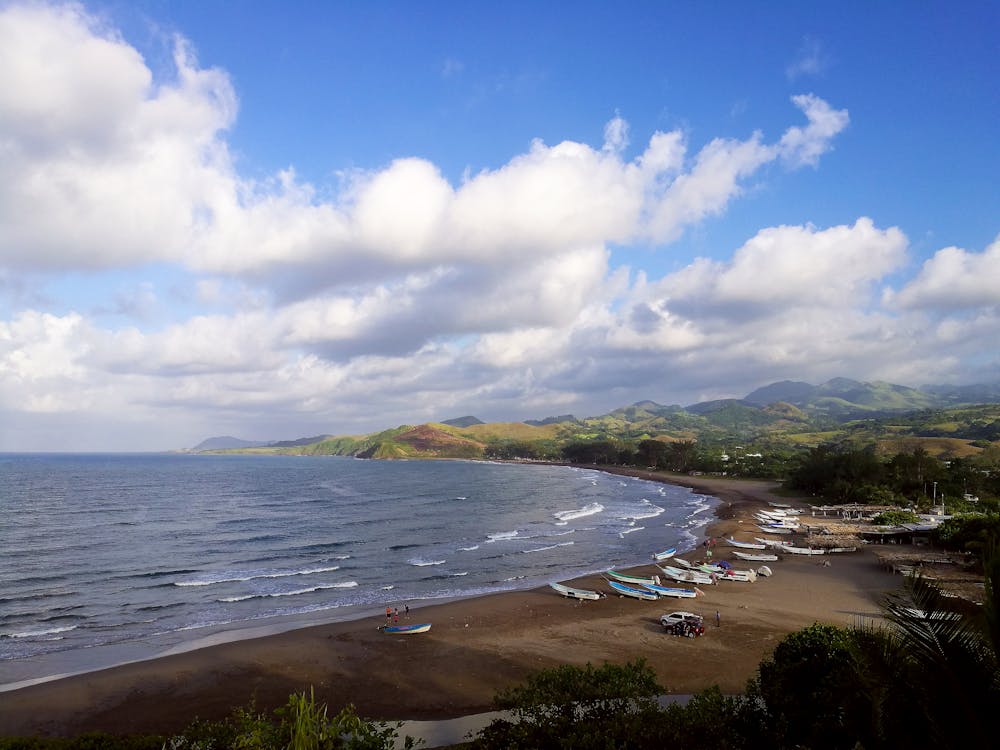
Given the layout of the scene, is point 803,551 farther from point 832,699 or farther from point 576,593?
point 832,699

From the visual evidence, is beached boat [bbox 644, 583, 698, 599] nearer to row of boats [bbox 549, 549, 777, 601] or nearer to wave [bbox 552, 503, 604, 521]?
row of boats [bbox 549, 549, 777, 601]

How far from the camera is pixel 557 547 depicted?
57.5 metres

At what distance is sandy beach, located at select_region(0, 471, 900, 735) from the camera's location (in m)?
22.5

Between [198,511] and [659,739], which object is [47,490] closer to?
[198,511]

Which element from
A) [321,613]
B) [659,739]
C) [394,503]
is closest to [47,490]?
[394,503]

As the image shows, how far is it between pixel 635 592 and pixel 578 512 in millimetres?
45629

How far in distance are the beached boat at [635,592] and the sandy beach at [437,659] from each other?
3.56ft

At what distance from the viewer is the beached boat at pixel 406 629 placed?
31109 mm

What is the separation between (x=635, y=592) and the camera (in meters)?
38.9

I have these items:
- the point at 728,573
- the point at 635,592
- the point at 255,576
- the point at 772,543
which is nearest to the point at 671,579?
the point at 728,573

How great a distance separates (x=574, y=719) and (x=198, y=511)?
86.9m

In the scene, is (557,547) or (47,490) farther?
(47,490)

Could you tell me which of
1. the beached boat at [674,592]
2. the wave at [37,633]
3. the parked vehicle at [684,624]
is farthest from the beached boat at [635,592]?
the wave at [37,633]

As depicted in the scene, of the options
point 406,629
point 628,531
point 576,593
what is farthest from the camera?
point 628,531
